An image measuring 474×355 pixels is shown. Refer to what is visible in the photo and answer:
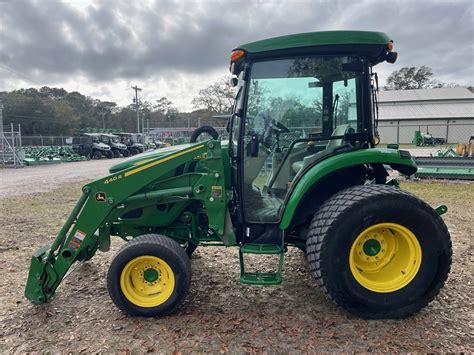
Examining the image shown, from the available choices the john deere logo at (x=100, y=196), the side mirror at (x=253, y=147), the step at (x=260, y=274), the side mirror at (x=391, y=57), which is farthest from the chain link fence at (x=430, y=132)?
the john deere logo at (x=100, y=196)

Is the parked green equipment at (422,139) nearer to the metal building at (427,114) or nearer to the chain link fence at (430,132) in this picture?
the metal building at (427,114)

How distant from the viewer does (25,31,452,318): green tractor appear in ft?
9.57

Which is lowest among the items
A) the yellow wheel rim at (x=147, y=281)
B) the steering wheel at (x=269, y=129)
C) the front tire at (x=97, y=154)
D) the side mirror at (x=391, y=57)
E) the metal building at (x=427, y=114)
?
the yellow wheel rim at (x=147, y=281)

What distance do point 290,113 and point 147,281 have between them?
207cm

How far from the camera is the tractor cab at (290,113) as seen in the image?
3.14m

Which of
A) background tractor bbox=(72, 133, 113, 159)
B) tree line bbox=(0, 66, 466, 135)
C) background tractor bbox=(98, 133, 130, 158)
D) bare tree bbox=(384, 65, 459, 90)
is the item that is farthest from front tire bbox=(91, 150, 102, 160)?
bare tree bbox=(384, 65, 459, 90)

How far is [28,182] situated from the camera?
12.8m

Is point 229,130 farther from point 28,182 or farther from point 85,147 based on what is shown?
point 85,147

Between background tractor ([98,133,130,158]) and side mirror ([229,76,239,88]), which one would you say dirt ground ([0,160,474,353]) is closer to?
side mirror ([229,76,239,88])

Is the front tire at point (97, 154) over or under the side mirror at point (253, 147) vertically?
under

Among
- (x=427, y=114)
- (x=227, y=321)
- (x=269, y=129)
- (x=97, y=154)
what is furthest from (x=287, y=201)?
(x=427, y=114)

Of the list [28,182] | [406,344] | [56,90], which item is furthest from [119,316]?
[56,90]

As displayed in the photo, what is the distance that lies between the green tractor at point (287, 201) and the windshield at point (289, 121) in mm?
10

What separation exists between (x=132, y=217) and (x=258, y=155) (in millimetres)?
1475
